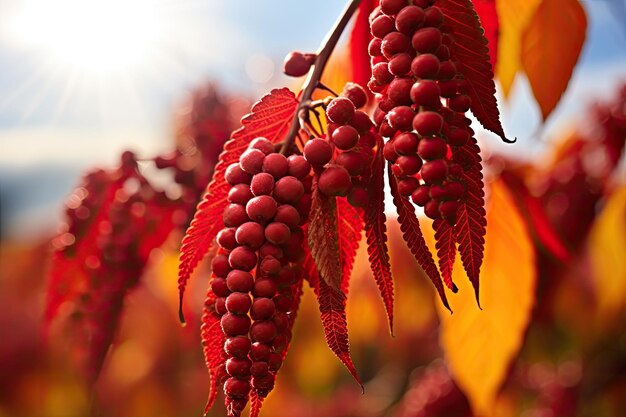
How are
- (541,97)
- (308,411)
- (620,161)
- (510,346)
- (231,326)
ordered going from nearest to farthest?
1. (231,326)
2. (541,97)
3. (510,346)
4. (620,161)
5. (308,411)

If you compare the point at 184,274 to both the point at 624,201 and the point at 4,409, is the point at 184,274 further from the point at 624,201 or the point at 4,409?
the point at 4,409

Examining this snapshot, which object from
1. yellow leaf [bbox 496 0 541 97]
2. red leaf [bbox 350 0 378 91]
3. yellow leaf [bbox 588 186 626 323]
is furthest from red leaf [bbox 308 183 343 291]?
yellow leaf [bbox 588 186 626 323]

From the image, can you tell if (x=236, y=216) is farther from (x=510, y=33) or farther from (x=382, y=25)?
(x=510, y=33)

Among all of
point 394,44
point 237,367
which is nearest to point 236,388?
point 237,367

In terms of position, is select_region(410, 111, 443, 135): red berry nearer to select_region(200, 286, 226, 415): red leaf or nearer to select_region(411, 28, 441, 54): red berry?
select_region(411, 28, 441, 54): red berry

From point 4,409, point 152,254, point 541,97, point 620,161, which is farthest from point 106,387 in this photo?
point 541,97

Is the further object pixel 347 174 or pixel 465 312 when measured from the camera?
pixel 465 312

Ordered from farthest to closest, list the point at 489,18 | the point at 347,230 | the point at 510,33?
the point at 510,33, the point at 489,18, the point at 347,230
